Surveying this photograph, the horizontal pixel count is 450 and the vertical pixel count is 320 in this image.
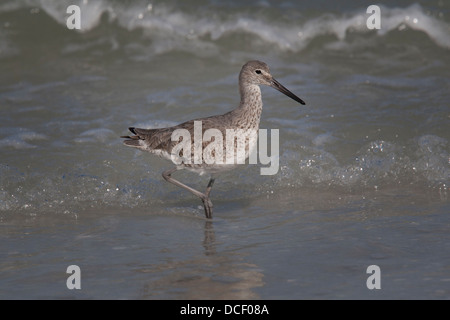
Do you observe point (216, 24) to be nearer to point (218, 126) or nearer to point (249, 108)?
point (249, 108)

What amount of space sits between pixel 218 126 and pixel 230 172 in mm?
1224

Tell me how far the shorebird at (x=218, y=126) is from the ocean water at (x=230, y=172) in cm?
44

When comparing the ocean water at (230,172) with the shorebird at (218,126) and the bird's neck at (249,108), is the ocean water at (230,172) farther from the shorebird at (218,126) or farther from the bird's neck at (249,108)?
the bird's neck at (249,108)

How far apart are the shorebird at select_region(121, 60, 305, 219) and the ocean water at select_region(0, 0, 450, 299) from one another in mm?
436

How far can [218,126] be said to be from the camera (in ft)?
19.5

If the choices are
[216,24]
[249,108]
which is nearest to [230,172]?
[249,108]

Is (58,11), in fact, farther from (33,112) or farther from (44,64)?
(33,112)

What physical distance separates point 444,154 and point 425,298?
2.99m

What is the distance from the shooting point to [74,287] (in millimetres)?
4559

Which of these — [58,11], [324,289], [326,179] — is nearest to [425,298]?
[324,289]

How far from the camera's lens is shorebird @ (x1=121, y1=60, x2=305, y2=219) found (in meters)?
5.95

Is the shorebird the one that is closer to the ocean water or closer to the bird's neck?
the bird's neck

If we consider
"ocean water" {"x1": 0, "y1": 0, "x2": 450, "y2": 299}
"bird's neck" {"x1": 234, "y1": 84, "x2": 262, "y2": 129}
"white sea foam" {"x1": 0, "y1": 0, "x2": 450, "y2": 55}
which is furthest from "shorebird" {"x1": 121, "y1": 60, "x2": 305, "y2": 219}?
"white sea foam" {"x1": 0, "y1": 0, "x2": 450, "y2": 55}
